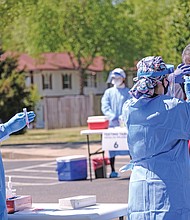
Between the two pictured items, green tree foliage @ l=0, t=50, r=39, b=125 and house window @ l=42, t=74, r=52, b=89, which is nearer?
green tree foliage @ l=0, t=50, r=39, b=125

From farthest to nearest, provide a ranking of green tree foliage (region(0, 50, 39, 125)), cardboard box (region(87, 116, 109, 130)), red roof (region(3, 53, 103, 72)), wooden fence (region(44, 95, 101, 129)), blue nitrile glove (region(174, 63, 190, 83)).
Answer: red roof (region(3, 53, 103, 72)) < wooden fence (region(44, 95, 101, 129)) < green tree foliage (region(0, 50, 39, 125)) < cardboard box (region(87, 116, 109, 130)) < blue nitrile glove (region(174, 63, 190, 83))

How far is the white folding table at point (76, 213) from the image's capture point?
5.93 m

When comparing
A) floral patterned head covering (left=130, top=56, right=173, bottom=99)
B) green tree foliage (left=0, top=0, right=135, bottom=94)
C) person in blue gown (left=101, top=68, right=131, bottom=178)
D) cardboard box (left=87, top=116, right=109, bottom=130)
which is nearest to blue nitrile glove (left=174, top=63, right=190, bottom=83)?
floral patterned head covering (left=130, top=56, right=173, bottom=99)

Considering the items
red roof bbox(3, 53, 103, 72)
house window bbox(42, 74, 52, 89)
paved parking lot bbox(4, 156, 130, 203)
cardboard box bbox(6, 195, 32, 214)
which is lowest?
paved parking lot bbox(4, 156, 130, 203)

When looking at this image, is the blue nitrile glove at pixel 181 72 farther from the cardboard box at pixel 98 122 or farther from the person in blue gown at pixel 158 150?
the cardboard box at pixel 98 122

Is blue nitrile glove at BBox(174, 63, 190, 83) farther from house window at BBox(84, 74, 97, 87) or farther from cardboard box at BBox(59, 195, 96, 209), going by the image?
house window at BBox(84, 74, 97, 87)

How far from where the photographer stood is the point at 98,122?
13.3m

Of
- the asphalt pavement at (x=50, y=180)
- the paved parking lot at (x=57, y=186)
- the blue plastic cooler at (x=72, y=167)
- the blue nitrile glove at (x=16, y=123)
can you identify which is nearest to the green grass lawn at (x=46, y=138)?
the asphalt pavement at (x=50, y=180)

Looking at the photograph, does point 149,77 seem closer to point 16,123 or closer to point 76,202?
point 16,123

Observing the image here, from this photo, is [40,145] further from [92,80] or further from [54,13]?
[92,80]

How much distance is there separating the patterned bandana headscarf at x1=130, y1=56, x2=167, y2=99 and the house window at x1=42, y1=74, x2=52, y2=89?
1953 inches

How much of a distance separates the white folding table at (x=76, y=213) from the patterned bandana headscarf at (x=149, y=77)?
3.24ft

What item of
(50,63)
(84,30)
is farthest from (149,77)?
(50,63)

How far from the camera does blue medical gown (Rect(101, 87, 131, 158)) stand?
13.9 m
